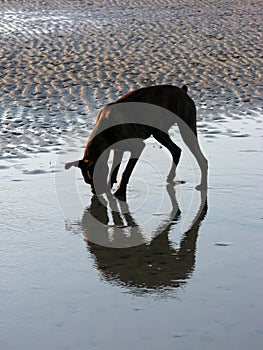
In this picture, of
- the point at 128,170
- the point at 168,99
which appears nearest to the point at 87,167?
the point at 128,170

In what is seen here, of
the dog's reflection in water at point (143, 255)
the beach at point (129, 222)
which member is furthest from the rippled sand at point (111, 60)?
the dog's reflection in water at point (143, 255)

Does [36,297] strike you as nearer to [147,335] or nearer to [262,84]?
[147,335]

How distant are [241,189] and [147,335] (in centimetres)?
365

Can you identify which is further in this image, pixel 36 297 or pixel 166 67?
pixel 166 67

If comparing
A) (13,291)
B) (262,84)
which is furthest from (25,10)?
(13,291)

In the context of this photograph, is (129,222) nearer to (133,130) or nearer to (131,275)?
(133,130)

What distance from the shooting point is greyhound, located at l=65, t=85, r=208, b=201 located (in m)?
8.67

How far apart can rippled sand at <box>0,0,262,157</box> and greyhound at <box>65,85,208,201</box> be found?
1.94 meters

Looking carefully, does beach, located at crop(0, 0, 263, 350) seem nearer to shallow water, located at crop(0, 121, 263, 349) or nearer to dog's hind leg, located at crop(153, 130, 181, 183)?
shallow water, located at crop(0, 121, 263, 349)

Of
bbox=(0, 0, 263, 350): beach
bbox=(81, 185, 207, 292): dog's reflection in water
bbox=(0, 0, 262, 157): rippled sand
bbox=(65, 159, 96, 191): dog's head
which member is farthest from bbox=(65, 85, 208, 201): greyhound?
bbox=(0, 0, 262, 157): rippled sand

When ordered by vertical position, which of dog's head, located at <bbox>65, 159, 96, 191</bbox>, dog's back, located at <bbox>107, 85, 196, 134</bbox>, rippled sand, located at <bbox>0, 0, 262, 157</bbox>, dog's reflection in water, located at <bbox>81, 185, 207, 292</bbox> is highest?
dog's back, located at <bbox>107, 85, 196, 134</bbox>

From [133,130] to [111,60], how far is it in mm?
8617

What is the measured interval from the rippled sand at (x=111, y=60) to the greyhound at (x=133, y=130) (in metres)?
1.94

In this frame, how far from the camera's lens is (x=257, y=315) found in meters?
5.73
